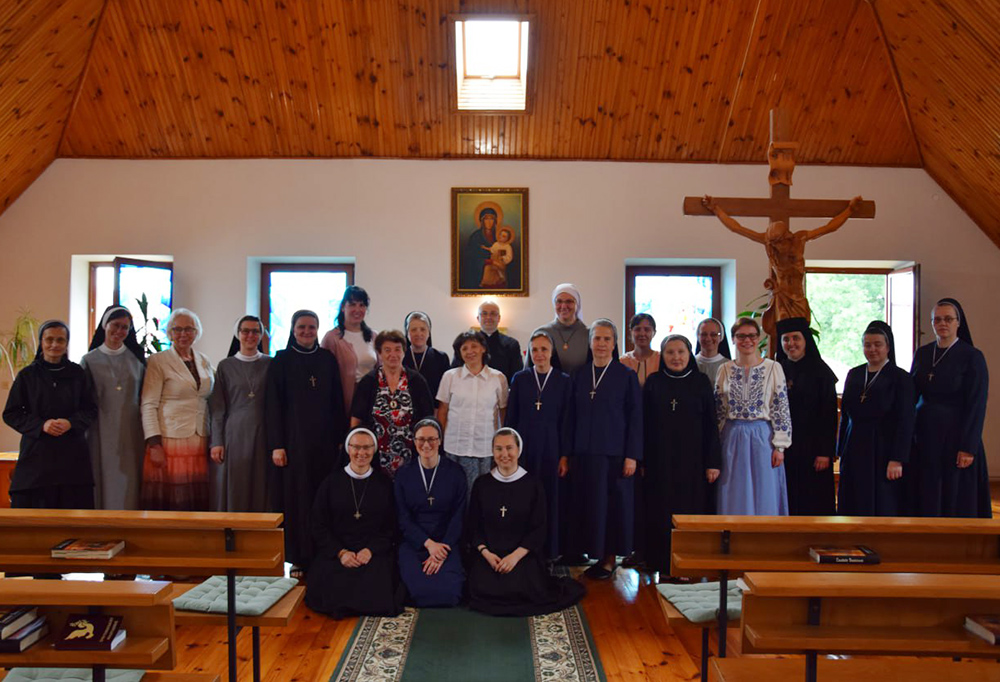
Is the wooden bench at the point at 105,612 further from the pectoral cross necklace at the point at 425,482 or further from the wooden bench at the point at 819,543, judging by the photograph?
the pectoral cross necklace at the point at 425,482

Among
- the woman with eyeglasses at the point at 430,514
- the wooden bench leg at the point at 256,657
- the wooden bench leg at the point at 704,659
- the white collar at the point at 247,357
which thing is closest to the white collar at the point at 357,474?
the woman with eyeglasses at the point at 430,514

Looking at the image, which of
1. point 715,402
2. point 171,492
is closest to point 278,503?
point 171,492

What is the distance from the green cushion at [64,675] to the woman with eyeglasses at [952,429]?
4083mm

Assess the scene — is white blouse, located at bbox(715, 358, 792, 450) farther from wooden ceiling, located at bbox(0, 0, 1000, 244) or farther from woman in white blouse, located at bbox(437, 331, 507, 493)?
wooden ceiling, located at bbox(0, 0, 1000, 244)

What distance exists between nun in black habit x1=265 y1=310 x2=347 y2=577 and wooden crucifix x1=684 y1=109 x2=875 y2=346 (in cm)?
257

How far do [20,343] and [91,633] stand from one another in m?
5.92

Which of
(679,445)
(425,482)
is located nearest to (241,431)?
(425,482)

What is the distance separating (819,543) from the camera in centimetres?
280

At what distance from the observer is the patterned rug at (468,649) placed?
3035 mm

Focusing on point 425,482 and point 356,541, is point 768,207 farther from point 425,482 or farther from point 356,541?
point 356,541

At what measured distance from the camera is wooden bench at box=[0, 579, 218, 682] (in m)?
1.99

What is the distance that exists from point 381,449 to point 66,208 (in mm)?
5214

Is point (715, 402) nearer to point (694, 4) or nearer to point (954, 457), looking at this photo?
point (954, 457)

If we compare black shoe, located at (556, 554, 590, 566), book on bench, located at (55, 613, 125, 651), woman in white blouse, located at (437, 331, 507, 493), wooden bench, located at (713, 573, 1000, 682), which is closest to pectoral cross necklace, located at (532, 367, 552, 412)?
woman in white blouse, located at (437, 331, 507, 493)
